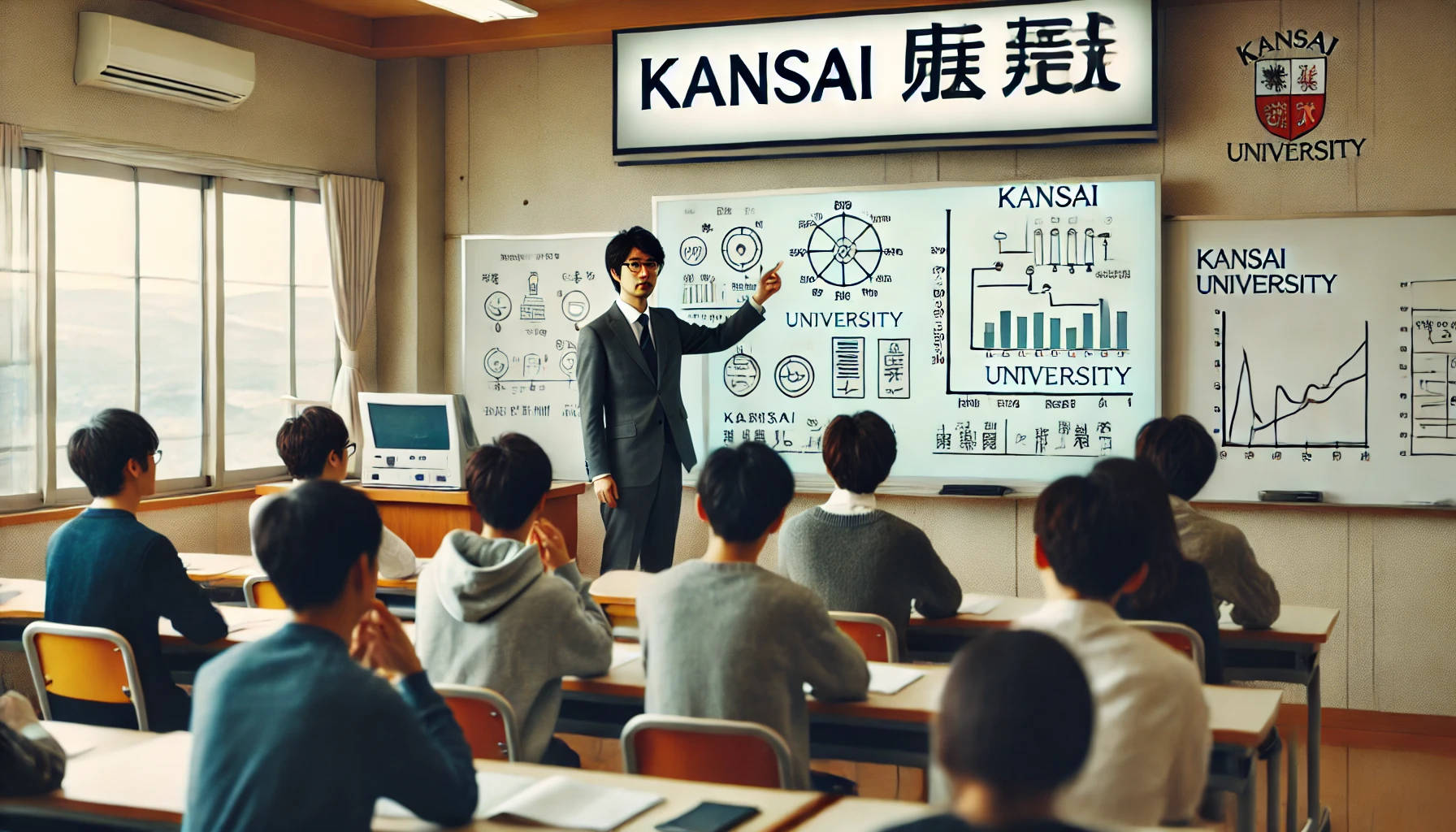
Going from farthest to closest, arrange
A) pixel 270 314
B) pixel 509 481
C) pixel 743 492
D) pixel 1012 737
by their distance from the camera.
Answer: pixel 270 314 → pixel 509 481 → pixel 743 492 → pixel 1012 737

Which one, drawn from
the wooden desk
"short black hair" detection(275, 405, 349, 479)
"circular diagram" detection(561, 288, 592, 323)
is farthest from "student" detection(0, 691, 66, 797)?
"circular diagram" detection(561, 288, 592, 323)

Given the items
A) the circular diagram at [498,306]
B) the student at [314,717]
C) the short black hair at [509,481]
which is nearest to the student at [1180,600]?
the short black hair at [509,481]

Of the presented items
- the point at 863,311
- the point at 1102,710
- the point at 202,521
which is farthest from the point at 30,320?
the point at 1102,710

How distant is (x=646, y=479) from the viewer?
4.65 meters

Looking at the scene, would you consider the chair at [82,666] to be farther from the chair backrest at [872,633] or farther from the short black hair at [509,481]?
the chair backrest at [872,633]

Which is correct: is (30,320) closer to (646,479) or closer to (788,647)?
(646,479)

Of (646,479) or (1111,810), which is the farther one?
(646,479)

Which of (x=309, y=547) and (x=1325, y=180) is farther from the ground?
(x=1325, y=180)

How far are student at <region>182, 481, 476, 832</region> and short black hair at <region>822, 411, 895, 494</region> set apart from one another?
1524 millimetres

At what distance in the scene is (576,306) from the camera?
5832 mm

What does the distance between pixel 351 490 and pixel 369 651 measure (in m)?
0.23

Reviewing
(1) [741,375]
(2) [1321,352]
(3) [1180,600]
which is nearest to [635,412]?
(1) [741,375]

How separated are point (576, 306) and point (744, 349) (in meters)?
0.84

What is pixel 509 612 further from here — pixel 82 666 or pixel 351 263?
pixel 351 263
